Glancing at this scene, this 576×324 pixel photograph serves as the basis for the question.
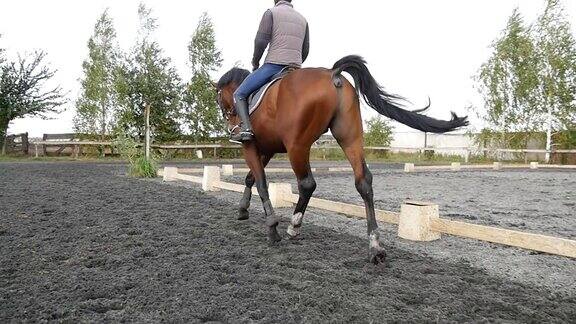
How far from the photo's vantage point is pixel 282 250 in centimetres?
425

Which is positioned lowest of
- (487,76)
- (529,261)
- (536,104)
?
(529,261)

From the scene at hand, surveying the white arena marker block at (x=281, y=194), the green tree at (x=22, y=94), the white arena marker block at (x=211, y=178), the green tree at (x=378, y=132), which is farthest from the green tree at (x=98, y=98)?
the white arena marker block at (x=281, y=194)

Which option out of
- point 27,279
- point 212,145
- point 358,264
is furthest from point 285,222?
point 212,145

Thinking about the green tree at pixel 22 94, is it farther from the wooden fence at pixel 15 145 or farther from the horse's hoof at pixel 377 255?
the horse's hoof at pixel 377 255

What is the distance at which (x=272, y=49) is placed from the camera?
4906 mm

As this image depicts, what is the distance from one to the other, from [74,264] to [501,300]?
10.8ft

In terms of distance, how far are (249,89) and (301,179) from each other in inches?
47.2

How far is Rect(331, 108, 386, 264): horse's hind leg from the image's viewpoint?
13.1ft

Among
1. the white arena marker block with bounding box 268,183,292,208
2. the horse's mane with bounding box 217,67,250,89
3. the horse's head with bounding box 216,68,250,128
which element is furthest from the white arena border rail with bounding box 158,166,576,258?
the horse's mane with bounding box 217,67,250,89

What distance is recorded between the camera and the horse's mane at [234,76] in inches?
225

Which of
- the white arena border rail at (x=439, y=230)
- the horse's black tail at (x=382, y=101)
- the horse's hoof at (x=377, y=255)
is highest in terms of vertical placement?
the horse's black tail at (x=382, y=101)

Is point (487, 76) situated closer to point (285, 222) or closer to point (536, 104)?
point (536, 104)

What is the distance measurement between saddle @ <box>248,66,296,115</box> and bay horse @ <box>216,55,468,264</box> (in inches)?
2.4

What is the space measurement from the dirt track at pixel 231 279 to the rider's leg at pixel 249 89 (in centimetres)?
117
